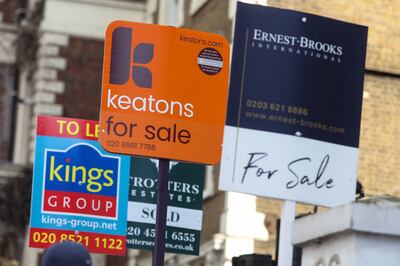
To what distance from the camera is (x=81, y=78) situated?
27344mm

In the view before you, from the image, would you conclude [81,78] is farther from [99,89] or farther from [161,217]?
[161,217]

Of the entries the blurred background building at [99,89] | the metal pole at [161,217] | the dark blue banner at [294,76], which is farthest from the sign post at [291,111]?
the blurred background building at [99,89]

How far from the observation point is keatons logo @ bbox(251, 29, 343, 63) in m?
9.55

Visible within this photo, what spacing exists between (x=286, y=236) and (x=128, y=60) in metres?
1.58

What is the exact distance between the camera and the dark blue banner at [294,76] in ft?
31.0

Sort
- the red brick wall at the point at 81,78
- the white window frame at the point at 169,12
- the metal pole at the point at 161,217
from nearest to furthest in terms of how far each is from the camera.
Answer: the metal pole at the point at 161,217 < the white window frame at the point at 169,12 < the red brick wall at the point at 81,78

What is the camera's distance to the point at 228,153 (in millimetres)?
9336

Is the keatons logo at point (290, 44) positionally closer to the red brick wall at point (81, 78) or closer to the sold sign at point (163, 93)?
the sold sign at point (163, 93)

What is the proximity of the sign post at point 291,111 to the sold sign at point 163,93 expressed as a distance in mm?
152

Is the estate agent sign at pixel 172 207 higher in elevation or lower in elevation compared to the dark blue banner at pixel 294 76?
lower

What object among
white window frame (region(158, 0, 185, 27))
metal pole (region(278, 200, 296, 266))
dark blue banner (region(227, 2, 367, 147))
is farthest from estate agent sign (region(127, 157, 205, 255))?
white window frame (region(158, 0, 185, 27))

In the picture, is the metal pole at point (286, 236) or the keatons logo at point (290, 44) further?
the keatons logo at point (290, 44)

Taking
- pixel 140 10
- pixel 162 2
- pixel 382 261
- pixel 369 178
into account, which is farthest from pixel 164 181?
pixel 140 10

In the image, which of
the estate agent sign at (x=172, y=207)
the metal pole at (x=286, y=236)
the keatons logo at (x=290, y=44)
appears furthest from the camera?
the estate agent sign at (x=172, y=207)
